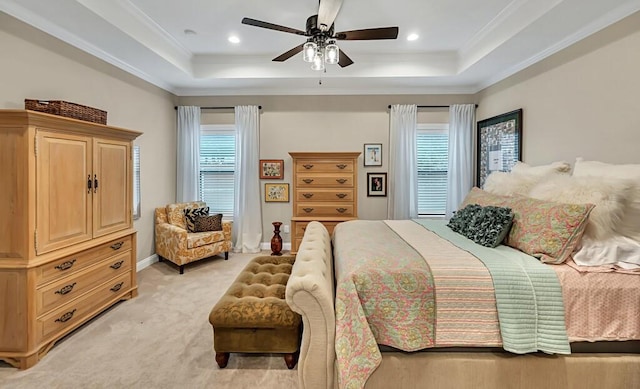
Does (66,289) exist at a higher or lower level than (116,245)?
lower

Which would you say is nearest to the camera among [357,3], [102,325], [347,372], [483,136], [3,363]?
[347,372]

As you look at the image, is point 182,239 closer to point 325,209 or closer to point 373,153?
point 325,209

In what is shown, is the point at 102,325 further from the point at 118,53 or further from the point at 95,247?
the point at 118,53

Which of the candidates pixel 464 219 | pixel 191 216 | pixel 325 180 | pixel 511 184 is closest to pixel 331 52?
pixel 464 219

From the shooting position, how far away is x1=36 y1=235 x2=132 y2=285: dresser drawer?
234 centimetres

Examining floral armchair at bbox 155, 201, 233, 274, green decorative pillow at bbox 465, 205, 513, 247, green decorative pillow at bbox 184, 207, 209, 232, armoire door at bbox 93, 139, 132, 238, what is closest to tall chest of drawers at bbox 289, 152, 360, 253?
floral armchair at bbox 155, 201, 233, 274

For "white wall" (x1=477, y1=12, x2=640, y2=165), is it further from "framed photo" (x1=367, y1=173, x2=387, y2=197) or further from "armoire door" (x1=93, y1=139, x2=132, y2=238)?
"armoire door" (x1=93, y1=139, x2=132, y2=238)

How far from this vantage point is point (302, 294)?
167 cm

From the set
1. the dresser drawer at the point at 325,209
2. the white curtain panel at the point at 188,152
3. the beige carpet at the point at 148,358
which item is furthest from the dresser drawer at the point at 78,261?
the dresser drawer at the point at 325,209

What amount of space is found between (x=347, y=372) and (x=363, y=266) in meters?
0.55

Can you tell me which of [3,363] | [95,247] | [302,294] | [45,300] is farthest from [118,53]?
[302,294]

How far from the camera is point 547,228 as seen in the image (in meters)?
1.99

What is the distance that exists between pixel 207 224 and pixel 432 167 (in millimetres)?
3741

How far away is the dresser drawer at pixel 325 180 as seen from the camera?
4.76 m
